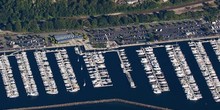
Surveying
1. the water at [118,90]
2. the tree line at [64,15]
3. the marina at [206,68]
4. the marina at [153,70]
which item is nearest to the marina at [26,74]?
the water at [118,90]

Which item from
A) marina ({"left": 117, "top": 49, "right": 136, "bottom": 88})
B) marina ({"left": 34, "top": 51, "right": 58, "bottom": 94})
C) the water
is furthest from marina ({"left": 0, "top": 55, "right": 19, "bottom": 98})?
marina ({"left": 117, "top": 49, "right": 136, "bottom": 88})

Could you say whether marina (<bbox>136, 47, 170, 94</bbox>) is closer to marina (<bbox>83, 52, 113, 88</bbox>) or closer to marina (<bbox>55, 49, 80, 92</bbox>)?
marina (<bbox>83, 52, 113, 88</bbox>)

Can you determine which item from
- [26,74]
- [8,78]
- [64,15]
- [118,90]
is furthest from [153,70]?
[8,78]

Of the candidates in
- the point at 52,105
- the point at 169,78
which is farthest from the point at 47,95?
the point at 169,78

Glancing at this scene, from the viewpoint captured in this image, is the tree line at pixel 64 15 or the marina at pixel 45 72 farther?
the tree line at pixel 64 15

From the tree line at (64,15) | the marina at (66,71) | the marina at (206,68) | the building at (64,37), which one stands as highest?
the tree line at (64,15)

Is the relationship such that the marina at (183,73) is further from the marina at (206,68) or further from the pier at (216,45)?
the pier at (216,45)
